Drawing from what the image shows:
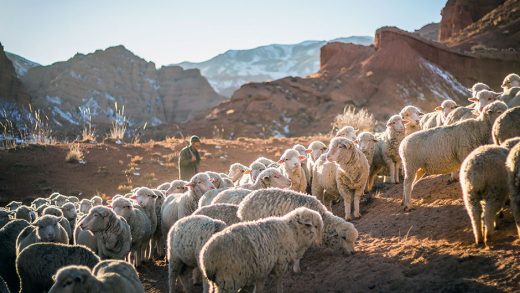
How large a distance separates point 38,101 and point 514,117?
195 feet

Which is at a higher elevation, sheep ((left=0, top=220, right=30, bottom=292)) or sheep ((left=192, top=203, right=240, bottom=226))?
sheep ((left=192, top=203, right=240, bottom=226))

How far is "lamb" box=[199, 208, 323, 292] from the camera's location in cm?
531

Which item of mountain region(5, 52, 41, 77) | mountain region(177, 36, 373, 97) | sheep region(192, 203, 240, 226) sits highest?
mountain region(177, 36, 373, 97)

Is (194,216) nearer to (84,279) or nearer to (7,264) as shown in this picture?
(84,279)

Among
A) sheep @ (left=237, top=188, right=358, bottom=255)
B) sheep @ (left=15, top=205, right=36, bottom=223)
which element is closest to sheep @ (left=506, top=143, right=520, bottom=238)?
sheep @ (left=237, top=188, right=358, bottom=255)

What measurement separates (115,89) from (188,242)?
67.6 metres

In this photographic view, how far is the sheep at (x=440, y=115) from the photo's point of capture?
36.5 ft

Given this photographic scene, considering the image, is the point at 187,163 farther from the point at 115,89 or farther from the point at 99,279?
the point at 115,89

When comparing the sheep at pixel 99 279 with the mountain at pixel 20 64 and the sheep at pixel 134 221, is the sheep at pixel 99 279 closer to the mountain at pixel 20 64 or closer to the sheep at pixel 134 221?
the sheep at pixel 134 221

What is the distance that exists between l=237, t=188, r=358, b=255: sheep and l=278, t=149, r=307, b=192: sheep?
2.71 metres

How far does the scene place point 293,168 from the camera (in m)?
10.2

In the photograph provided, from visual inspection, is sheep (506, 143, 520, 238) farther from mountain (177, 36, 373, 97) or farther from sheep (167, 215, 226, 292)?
mountain (177, 36, 373, 97)

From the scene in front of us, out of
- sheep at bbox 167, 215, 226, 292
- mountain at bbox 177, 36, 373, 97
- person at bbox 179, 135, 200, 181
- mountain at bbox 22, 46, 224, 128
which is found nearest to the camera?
sheep at bbox 167, 215, 226, 292

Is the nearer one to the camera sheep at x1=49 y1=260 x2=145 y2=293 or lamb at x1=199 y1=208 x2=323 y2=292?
sheep at x1=49 y1=260 x2=145 y2=293
